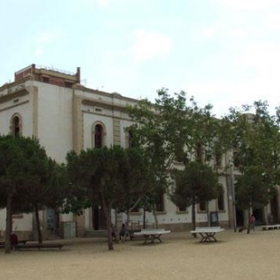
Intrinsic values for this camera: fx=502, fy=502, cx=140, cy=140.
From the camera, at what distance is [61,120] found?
3378 cm

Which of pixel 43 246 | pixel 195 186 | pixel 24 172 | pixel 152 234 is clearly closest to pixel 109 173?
pixel 24 172

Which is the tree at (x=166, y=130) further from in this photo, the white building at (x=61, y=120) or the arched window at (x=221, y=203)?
the arched window at (x=221, y=203)

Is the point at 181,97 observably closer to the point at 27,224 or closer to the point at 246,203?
the point at 246,203

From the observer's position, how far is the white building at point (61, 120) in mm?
32312

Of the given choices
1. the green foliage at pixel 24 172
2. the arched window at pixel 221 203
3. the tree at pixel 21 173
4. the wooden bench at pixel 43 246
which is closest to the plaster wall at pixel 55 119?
the green foliage at pixel 24 172

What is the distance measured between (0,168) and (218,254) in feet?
32.2

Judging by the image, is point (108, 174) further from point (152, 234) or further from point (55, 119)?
point (55, 119)

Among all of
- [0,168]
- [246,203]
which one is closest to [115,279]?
[0,168]

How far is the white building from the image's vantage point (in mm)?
32312

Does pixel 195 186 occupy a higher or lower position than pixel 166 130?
lower

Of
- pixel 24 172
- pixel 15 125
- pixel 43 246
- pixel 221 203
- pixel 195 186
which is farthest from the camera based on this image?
pixel 221 203

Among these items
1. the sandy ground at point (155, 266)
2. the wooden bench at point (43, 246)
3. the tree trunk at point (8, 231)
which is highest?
the tree trunk at point (8, 231)

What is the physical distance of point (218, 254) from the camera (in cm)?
1822

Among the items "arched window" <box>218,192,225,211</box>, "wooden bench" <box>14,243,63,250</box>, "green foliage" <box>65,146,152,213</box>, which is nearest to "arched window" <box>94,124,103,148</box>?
"green foliage" <box>65,146,152,213</box>
